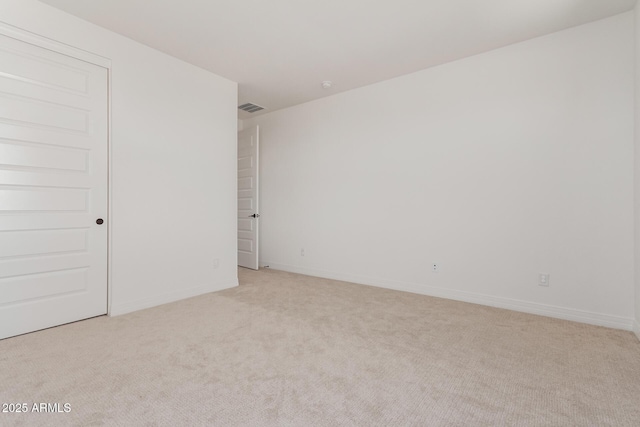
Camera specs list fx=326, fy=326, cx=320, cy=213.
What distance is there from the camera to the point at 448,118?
3803 millimetres

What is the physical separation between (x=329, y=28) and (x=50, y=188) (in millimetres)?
2859

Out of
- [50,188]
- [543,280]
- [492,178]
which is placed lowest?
[543,280]

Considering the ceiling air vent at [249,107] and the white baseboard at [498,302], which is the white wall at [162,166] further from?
the white baseboard at [498,302]

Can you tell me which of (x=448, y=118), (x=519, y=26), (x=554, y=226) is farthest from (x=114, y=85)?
(x=554, y=226)

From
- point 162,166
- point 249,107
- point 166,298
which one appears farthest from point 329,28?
→ point 166,298

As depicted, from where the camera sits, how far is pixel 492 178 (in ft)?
11.5

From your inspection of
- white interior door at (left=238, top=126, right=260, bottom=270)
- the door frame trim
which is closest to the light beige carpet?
the door frame trim

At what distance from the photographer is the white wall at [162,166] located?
3.15 m

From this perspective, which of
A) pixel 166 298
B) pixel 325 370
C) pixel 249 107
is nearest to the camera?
pixel 325 370

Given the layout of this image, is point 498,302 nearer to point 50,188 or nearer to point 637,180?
point 637,180

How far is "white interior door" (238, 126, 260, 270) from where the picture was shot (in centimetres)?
528

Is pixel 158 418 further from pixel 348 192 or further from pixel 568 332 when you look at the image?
pixel 348 192

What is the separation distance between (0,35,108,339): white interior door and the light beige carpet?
11.0 inches

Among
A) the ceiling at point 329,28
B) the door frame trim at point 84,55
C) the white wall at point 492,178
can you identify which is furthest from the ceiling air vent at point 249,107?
the door frame trim at point 84,55
